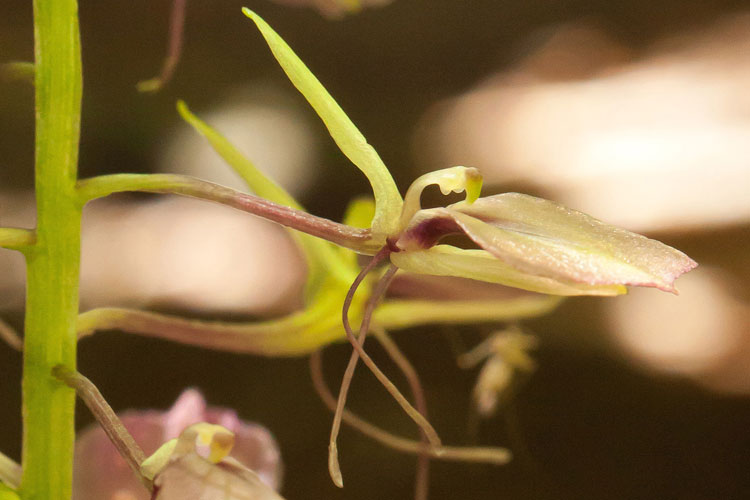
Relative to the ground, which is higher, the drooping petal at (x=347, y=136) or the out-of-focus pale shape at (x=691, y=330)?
the out-of-focus pale shape at (x=691, y=330)

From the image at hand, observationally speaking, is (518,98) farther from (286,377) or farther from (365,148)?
(365,148)

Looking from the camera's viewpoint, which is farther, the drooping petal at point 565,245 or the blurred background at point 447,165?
the blurred background at point 447,165

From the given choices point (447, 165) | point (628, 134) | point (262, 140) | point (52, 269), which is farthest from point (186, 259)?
point (52, 269)

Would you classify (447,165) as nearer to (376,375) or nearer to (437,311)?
(437,311)

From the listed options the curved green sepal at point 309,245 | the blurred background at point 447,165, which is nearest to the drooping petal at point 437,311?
the curved green sepal at point 309,245

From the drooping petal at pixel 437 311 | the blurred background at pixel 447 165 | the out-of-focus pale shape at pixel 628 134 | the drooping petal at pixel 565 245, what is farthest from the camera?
the out-of-focus pale shape at pixel 628 134

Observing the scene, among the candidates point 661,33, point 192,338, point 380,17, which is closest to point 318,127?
point 380,17

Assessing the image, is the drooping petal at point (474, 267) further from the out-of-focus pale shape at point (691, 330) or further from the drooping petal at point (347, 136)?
the out-of-focus pale shape at point (691, 330)

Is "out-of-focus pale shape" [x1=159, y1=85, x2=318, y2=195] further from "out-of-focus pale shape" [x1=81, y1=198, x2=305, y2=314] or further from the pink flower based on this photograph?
the pink flower

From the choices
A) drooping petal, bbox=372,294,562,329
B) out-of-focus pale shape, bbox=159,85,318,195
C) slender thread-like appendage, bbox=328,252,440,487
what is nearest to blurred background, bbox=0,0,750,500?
out-of-focus pale shape, bbox=159,85,318,195
